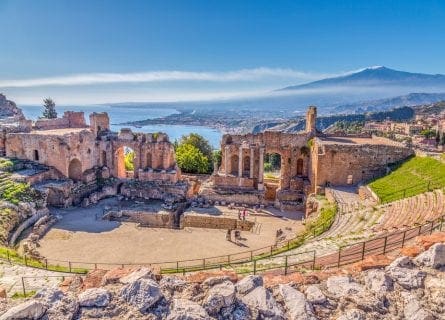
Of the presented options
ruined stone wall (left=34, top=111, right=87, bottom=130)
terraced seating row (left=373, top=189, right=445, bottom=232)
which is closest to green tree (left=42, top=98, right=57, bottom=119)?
ruined stone wall (left=34, top=111, right=87, bottom=130)

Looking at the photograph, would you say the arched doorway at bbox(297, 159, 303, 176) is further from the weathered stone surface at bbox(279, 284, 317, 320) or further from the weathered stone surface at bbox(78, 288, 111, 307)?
the weathered stone surface at bbox(78, 288, 111, 307)

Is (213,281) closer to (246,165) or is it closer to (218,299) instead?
(218,299)

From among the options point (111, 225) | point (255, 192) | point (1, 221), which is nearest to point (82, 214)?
point (111, 225)

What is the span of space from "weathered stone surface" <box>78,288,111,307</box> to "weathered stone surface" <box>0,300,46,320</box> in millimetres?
679

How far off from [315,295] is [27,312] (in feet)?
18.1

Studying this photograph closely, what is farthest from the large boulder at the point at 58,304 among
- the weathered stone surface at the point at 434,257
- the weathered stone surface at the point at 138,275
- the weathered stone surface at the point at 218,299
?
the weathered stone surface at the point at 434,257

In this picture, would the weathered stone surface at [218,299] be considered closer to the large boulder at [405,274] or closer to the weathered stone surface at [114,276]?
the weathered stone surface at [114,276]

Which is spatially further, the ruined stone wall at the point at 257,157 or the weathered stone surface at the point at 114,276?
the ruined stone wall at the point at 257,157

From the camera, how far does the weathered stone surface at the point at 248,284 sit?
24.3 feet

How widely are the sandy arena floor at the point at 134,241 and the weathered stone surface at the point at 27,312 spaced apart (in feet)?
52.0

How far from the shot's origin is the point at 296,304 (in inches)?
283

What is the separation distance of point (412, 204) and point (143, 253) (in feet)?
56.3

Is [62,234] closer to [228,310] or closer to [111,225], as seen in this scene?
[111,225]

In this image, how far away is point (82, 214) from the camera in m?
30.5
